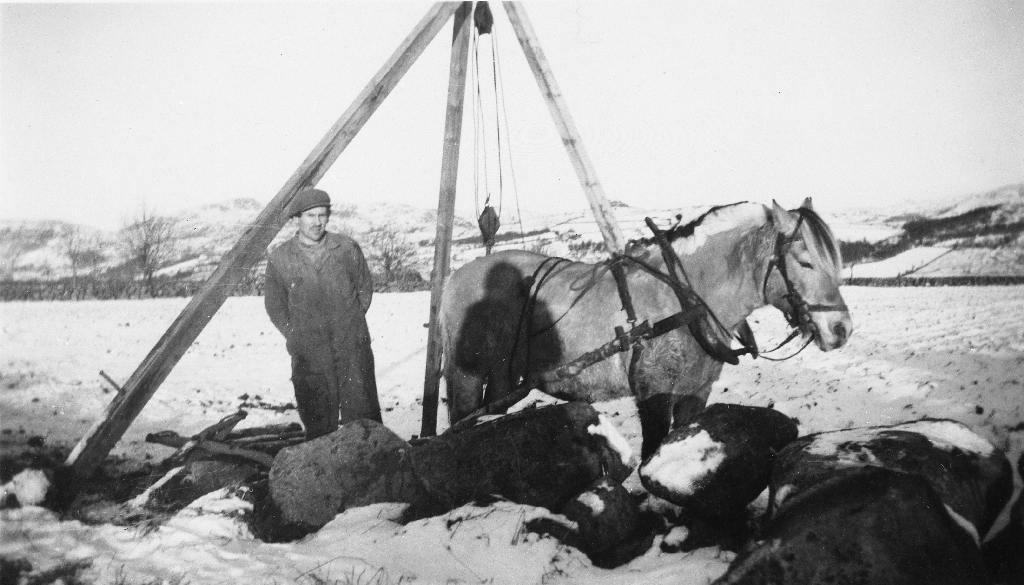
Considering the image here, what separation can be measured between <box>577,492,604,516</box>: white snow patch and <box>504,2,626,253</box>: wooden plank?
247 cm

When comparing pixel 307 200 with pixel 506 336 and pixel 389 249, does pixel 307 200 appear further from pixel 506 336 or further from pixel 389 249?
pixel 389 249

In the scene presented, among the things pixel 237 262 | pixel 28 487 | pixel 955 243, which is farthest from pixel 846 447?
pixel 28 487

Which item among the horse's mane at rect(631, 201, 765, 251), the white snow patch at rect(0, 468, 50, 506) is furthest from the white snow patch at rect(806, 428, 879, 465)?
the white snow patch at rect(0, 468, 50, 506)

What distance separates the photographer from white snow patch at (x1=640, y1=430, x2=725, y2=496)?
2.99 m

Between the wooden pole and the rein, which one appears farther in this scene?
the wooden pole

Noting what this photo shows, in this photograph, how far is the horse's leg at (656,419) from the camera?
375 cm

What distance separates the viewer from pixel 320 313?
14.8ft

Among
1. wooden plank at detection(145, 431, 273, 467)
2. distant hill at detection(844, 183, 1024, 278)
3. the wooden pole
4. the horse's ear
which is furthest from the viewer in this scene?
the wooden pole

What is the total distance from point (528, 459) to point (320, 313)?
2362mm

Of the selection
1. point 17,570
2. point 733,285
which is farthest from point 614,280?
point 17,570

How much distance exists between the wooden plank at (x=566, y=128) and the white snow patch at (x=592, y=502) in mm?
2468

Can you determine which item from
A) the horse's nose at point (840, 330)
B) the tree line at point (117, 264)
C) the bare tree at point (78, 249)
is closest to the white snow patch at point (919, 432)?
the horse's nose at point (840, 330)

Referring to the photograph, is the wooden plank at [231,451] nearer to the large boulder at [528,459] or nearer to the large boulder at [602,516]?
the large boulder at [528,459]

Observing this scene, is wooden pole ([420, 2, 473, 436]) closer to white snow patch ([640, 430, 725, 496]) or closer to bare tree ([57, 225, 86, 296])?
white snow patch ([640, 430, 725, 496])
